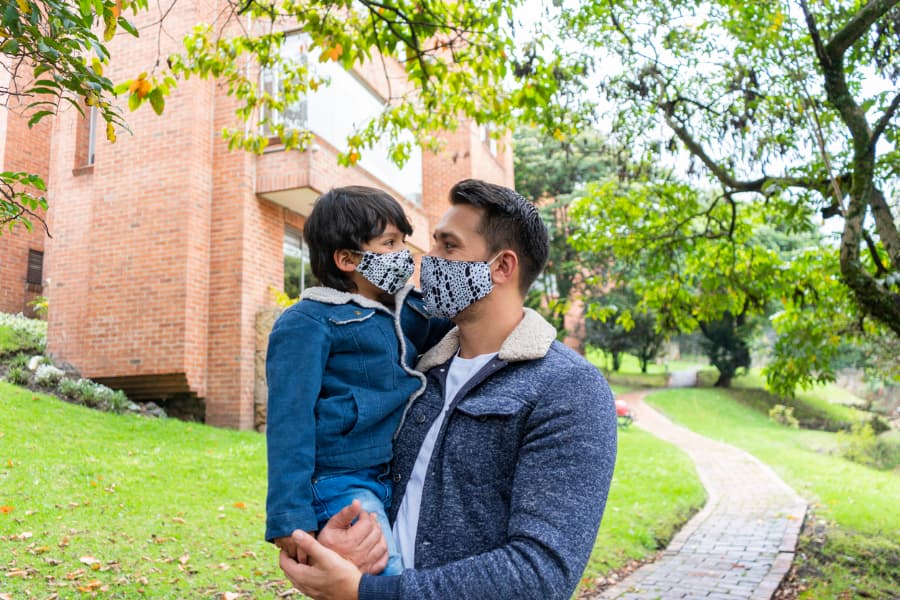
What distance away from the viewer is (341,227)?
262 cm

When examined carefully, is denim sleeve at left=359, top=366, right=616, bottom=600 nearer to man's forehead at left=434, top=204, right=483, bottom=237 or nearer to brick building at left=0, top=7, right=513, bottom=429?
man's forehead at left=434, top=204, right=483, bottom=237

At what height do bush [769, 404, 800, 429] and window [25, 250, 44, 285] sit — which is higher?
window [25, 250, 44, 285]

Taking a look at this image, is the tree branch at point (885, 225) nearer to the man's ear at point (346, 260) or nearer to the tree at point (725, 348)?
the man's ear at point (346, 260)

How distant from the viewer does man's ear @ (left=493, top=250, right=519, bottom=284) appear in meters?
2.34

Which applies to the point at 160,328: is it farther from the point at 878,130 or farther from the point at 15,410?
the point at 878,130

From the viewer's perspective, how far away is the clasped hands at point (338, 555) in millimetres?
1856

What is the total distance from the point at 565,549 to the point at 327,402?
0.86 metres

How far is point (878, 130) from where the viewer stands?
6574 mm

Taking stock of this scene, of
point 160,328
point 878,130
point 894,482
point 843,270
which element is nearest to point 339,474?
point 843,270

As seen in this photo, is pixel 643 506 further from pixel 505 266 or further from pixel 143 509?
pixel 505 266

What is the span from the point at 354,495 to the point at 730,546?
8432 millimetres

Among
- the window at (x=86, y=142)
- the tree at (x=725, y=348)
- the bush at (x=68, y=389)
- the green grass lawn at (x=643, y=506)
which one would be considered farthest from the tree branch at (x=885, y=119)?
the tree at (x=725, y=348)

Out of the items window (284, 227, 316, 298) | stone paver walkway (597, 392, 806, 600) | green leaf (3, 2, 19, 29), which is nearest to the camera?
green leaf (3, 2, 19, 29)

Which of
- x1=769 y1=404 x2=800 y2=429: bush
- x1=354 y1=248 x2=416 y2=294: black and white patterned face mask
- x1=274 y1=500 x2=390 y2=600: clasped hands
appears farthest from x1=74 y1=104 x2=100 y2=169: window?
x1=769 y1=404 x2=800 y2=429: bush
